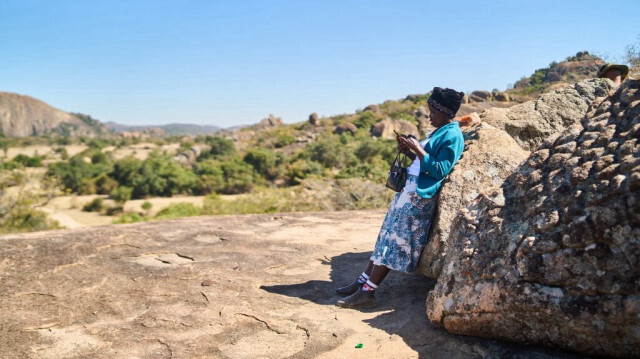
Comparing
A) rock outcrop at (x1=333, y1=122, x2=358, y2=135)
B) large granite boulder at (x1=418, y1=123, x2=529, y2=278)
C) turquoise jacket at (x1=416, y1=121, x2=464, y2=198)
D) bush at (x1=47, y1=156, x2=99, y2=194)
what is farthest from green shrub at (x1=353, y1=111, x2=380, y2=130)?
turquoise jacket at (x1=416, y1=121, x2=464, y2=198)

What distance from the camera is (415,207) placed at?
9.95 feet

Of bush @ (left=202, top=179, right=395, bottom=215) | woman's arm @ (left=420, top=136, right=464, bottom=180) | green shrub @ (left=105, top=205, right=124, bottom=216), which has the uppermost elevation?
woman's arm @ (left=420, top=136, right=464, bottom=180)

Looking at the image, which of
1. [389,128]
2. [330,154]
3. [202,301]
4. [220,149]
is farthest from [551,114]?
[220,149]

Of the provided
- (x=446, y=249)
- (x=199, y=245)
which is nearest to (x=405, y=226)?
(x=446, y=249)

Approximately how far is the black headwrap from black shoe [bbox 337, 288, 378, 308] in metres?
1.44

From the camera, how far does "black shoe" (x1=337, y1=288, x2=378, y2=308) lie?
3051mm

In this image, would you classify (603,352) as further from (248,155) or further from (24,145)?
(24,145)

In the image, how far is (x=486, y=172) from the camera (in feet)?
10.1

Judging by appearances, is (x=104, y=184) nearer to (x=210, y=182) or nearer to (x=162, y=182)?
(x=162, y=182)

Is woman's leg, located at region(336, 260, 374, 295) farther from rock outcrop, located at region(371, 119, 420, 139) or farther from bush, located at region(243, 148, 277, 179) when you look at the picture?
rock outcrop, located at region(371, 119, 420, 139)

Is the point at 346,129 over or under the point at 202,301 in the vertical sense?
over

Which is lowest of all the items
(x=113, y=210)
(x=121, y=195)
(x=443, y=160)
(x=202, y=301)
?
(x=113, y=210)

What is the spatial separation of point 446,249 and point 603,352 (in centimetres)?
105

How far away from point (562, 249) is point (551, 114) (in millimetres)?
2201
